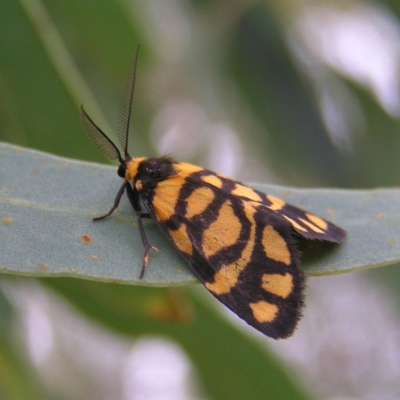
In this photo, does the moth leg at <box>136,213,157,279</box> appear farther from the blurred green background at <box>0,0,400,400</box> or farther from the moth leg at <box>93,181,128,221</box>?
the blurred green background at <box>0,0,400,400</box>

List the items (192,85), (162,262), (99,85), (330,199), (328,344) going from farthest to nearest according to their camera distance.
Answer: (328,344) < (192,85) < (99,85) < (330,199) < (162,262)

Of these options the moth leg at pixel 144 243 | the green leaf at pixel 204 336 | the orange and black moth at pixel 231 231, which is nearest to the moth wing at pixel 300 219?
the orange and black moth at pixel 231 231

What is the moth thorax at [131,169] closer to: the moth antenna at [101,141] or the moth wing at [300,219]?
the moth antenna at [101,141]

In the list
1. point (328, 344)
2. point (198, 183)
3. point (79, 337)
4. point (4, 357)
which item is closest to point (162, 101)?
point (198, 183)

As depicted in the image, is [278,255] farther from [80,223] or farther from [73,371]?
[73,371]

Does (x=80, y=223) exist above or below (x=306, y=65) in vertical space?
below

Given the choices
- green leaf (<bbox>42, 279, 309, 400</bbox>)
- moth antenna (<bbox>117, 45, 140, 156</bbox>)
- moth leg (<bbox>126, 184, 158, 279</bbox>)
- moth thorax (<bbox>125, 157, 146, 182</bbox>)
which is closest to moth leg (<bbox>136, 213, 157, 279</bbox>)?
moth leg (<bbox>126, 184, 158, 279</bbox>)

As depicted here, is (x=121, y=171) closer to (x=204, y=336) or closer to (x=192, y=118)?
(x=204, y=336)
